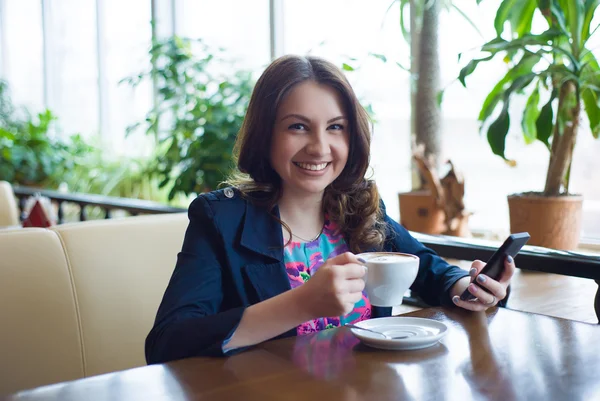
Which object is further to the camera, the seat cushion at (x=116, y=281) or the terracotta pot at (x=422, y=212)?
the terracotta pot at (x=422, y=212)

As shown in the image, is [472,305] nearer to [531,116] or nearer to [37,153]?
[531,116]

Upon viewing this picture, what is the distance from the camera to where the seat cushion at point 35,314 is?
1.60 m

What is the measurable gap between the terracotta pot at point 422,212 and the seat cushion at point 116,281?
1794 millimetres

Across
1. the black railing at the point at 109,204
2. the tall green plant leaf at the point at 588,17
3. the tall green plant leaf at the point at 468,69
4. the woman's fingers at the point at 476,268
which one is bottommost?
the woman's fingers at the point at 476,268

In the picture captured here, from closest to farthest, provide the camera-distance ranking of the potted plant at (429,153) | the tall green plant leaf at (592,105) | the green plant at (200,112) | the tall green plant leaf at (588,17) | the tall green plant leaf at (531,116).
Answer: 1. the tall green plant leaf at (588,17)
2. the tall green plant leaf at (592,105)
3. the tall green plant leaf at (531,116)
4. the potted plant at (429,153)
5. the green plant at (200,112)

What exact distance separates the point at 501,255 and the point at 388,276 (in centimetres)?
30

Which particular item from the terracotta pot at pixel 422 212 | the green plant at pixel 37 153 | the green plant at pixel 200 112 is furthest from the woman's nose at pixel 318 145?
the green plant at pixel 37 153

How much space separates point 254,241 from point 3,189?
8.95 ft

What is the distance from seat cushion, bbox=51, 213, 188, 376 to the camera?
1.71 metres

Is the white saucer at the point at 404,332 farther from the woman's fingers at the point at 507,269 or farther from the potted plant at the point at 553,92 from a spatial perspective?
the potted plant at the point at 553,92

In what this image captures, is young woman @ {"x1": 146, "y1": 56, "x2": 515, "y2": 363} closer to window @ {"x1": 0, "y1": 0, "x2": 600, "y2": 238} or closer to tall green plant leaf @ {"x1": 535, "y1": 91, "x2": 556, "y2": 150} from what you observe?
window @ {"x1": 0, "y1": 0, "x2": 600, "y2": 238}

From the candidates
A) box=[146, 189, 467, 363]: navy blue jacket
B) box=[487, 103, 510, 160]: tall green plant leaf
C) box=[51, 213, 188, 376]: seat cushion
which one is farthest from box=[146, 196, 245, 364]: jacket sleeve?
box=[487, 103, 510, 160]: tall green plant leaf

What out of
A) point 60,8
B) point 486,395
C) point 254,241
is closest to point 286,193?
point 254,241

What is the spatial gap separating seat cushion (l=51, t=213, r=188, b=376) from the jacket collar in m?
0.43
